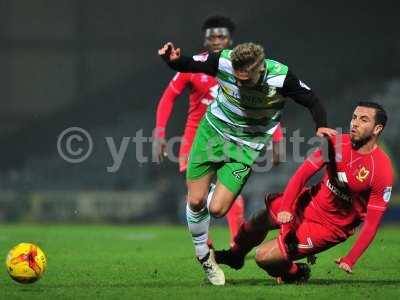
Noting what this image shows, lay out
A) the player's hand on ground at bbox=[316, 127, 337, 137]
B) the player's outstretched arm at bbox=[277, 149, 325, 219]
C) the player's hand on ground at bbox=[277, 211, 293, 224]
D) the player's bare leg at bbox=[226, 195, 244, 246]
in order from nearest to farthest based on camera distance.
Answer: the player's hand on ground at bbox=[316, 127, 337, 137]
the player's hand on ground at bbox=[277, 211, 293, 224]
the player's outstretched arm at bbox=[277, 149, 325, 219]
the player's bare leg at bbox=[226, 195, 244, 246]

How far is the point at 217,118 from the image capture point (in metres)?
8.24

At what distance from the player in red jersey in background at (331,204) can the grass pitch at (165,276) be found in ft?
0.83

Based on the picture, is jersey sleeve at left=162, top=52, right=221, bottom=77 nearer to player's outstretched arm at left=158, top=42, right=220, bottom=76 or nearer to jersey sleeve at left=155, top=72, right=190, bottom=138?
player's outstretched arm at left=158, top=42, right=220, bottom=76

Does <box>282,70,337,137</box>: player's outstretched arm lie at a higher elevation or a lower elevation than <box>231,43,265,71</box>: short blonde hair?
lower

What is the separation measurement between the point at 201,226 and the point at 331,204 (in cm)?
102

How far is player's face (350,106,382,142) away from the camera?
25.0 ft

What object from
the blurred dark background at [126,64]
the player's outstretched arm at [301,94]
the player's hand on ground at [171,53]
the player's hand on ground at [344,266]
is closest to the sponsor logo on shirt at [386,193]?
the player's hand on ground at [344,266]

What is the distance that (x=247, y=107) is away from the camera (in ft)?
26.2

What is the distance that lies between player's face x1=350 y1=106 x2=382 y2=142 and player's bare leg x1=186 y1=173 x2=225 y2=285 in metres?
1.27

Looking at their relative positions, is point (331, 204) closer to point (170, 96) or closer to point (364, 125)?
point (364, 125)

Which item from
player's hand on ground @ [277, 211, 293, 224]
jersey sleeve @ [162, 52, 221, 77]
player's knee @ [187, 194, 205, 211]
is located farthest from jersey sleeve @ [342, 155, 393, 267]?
jersey sleeve @ [162, 52, 221, 77]

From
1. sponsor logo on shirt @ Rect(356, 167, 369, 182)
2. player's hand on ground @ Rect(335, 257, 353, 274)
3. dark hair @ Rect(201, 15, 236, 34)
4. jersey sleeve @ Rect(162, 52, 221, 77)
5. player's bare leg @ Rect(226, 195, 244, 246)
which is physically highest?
jersey sleeve @ Rect(162, 52, 221, 77)

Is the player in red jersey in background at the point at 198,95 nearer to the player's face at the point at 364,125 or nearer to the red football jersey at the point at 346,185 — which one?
the red football jersey at the point at 346,185

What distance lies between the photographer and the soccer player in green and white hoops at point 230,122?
7758 millimetres
